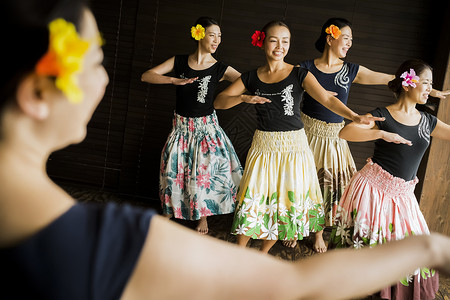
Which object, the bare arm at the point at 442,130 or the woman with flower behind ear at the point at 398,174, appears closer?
the woman with flower behind ear at the point at 398,174

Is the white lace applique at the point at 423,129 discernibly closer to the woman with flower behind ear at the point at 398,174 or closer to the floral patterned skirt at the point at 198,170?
the woman with flower behind ear at the point at 398,174

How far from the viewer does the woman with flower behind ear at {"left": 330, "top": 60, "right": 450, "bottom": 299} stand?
249cm

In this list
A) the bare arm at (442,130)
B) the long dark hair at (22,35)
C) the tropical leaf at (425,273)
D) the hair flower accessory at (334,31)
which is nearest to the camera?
the long dark hair at (22,35)

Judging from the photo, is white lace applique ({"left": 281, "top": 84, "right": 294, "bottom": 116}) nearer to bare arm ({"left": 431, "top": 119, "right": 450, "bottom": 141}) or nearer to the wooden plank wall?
bare arm ({"left": 431, "top": 119, "right": 450, "bottom": 141})

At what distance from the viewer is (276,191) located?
2.96 metres

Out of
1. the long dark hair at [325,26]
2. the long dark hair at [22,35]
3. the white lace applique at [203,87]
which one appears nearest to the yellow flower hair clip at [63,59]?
the long dark hair at [22,35]

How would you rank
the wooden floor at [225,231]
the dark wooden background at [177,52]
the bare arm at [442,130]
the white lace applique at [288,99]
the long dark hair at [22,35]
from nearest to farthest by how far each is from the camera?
the long dark hair at [22,35] → the bare arm at [442,130] → the white lace applique at [288,99] → the wooden floor at [225,231] → the dark wooden background at [177,52]

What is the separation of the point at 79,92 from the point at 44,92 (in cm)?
→ 4

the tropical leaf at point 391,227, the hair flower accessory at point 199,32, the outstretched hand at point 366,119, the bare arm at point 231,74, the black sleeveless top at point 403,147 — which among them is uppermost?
the hair flower accessory at point 199,32

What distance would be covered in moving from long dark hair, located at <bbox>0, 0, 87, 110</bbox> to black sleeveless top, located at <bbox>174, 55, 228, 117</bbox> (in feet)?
9.41

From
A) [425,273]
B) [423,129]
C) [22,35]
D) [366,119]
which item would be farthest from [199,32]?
[22,35]

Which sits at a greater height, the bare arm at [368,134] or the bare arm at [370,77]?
the bare arm at [370,77]

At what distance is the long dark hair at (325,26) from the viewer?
3244 millimetres

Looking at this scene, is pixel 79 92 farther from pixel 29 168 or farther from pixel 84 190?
pixel 84 190
